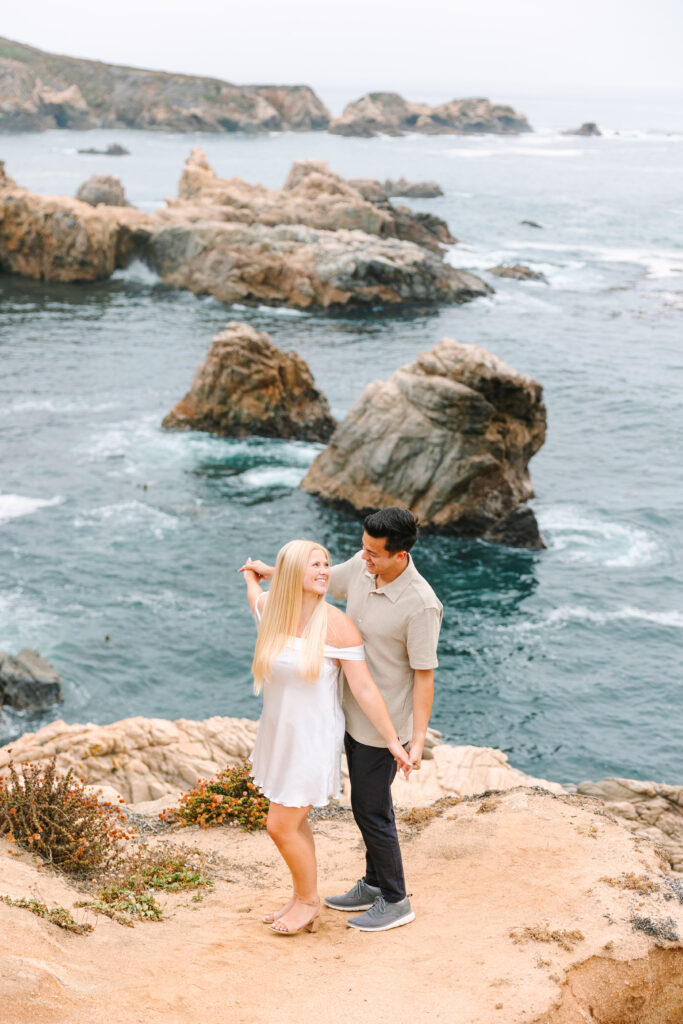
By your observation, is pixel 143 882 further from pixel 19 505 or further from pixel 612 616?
pixel 19 505

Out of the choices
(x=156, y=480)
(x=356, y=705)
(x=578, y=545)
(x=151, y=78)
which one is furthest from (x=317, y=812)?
(x=151, y=78)

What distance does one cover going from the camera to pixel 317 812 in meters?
9.95

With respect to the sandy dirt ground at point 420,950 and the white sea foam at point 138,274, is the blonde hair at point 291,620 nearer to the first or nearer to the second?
the sandy dirt ground at point 420,950

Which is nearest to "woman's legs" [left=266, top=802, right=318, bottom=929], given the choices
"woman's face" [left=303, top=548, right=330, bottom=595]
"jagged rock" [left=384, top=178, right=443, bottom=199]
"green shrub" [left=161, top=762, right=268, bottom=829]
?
"woman's face" [left=303, top=548, right=330, bottom=595]

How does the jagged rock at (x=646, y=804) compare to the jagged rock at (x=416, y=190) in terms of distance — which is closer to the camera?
the jagged rock at (x=646, y=804)

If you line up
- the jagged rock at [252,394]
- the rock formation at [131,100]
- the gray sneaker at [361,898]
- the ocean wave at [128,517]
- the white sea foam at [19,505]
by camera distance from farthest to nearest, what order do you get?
1. the rock formation at [131,100]
2. the jagged rock at [252,394]
3. the white sea foam at [19,505]
4. the ocean wave at [128,517]
5. the gray sneaker at [361,898]

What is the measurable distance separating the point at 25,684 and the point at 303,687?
15.0 metres

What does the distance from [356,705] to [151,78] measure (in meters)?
202

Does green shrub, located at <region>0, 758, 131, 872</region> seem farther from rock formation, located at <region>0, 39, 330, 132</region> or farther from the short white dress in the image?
rock formation, located at <region>0, 39, 330, 132</region>

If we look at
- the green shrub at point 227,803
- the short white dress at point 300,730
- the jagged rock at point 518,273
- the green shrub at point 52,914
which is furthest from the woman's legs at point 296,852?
Answer: the jagged rock at point 518,273

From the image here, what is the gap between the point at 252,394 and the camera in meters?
34.5

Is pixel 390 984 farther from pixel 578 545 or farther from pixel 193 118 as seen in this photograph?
pixel 193 118

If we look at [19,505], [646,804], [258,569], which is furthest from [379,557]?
[19,505]

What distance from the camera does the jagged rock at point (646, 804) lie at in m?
14.1
